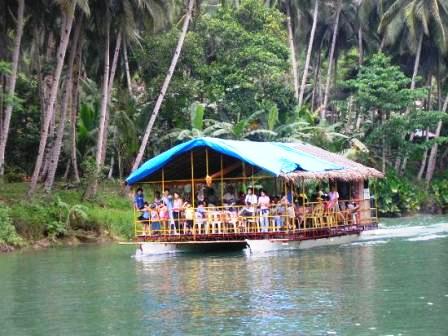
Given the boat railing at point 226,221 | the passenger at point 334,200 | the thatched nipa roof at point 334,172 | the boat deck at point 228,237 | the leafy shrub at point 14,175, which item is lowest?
the boat deck at point 228,237

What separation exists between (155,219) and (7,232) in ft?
18.5

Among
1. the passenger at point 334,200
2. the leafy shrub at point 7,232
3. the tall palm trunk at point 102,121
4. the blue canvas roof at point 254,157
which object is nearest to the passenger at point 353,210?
the passenger at point 334,200

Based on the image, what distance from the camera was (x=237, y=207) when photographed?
84.7ft

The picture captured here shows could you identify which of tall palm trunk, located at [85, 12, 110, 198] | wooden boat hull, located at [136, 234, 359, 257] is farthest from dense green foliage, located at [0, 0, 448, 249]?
wooden boat hull, located at [136, 234, 359, 257]

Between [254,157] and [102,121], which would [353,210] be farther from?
[102,121]

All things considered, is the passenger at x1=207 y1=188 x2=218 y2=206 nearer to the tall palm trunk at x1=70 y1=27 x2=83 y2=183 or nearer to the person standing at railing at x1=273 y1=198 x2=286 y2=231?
the person standing at railing at x1=273 y1=198 x2=286 y2=231

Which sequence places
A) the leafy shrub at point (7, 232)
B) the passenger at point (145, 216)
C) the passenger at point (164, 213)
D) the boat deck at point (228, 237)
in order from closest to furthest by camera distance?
the boat deck at point (228, 237), the passenger at point (164, 213), the passenger at point (145, 216), the leafy shrub at point (7, 232)

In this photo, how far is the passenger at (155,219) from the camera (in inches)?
1014

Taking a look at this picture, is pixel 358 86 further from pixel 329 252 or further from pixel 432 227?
pixel 329 252

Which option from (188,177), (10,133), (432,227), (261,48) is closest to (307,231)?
(188,177)

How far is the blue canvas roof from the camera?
987 inches

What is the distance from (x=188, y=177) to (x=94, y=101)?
1515cm

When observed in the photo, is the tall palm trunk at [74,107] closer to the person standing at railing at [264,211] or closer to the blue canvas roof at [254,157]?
the blue canvas roof at [254,157]

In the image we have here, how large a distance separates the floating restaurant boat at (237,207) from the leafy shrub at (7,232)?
3.74 meters
